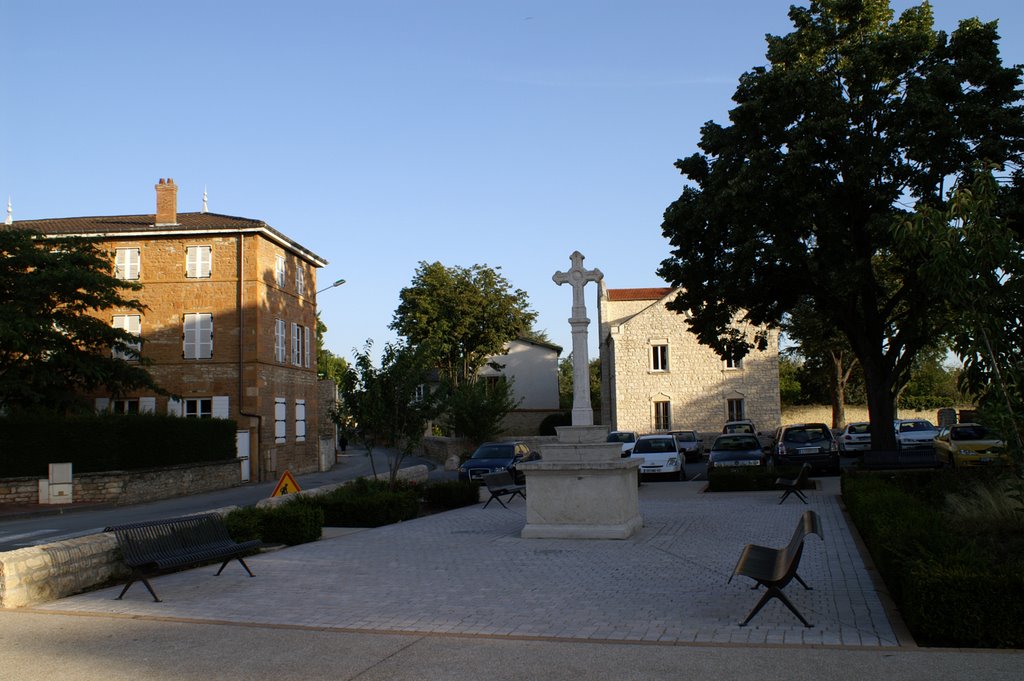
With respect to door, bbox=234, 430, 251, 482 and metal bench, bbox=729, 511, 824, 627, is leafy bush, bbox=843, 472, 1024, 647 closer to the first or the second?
metal bench, bbox=729, 511, 824, 627

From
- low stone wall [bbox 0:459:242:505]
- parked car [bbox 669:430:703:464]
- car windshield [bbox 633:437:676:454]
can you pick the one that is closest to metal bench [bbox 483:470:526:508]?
car windshield [bbox 633:437:676:454]

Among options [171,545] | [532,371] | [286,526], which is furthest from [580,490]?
[532,371]

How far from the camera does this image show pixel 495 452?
28.6 m

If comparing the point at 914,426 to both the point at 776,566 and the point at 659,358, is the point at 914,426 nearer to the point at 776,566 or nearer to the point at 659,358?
the point at 659,358

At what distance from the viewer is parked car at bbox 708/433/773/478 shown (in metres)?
26.2

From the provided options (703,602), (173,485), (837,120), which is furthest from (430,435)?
(703,602)

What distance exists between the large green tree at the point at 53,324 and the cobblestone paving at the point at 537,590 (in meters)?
17.8

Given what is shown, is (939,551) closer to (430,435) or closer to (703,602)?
(703,602)

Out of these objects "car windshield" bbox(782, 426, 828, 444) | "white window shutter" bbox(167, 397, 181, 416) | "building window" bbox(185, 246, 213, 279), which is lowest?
"car windshield" bbox(782, 426, 828, 444)

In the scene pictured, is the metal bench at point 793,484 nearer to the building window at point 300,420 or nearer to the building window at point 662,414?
the building window at point 300,420

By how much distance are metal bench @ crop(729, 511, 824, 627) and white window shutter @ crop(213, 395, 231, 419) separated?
29056 mm

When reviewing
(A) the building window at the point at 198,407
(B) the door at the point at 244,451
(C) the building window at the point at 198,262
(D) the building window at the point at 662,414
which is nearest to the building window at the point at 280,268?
(C) the building window at the point at 198,262

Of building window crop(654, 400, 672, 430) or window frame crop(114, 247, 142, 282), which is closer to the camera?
window frame crop(114, 247, 142, 282)

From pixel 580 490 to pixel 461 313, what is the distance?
4197 centimetres
